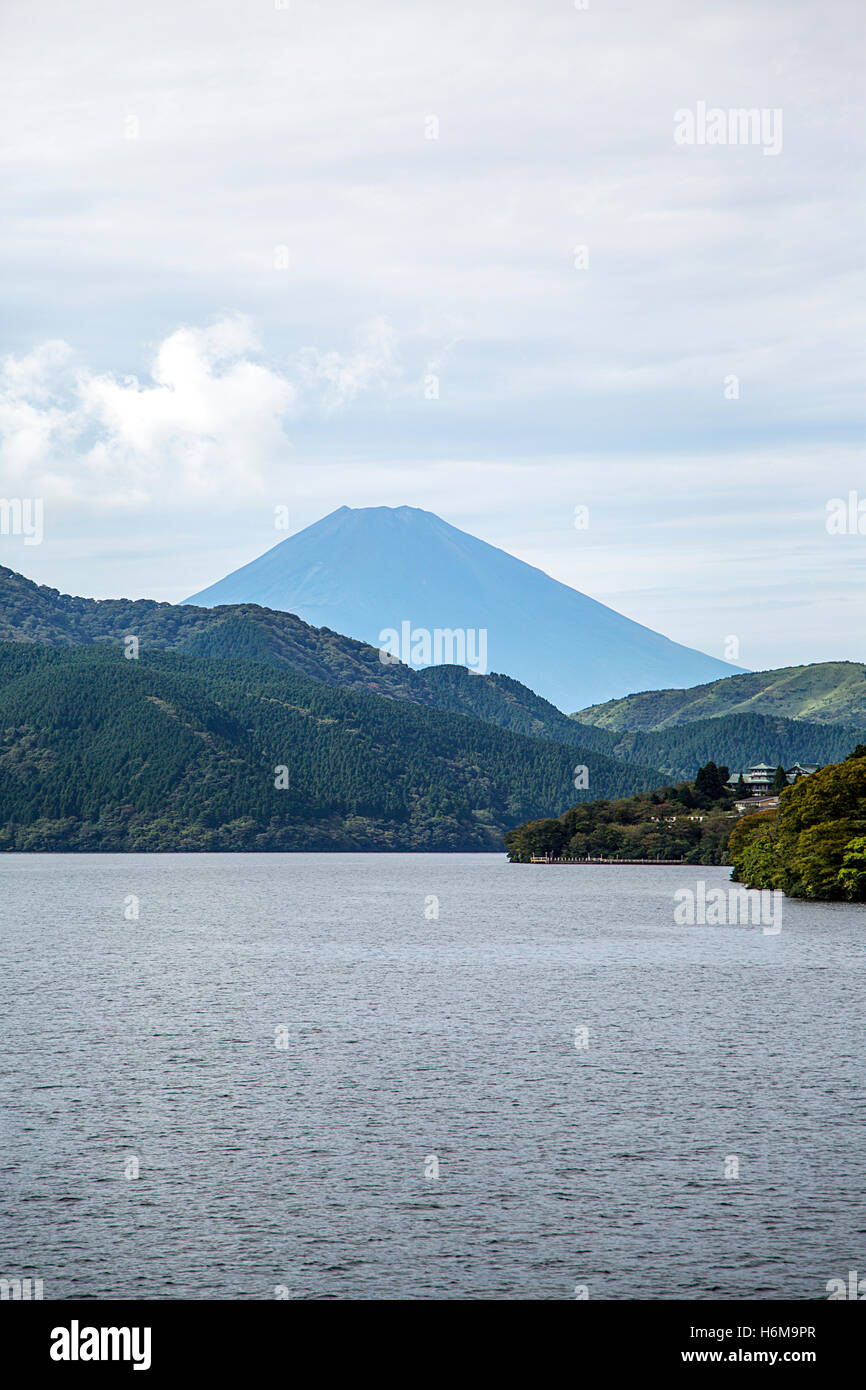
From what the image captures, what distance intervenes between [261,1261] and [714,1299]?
417 inches

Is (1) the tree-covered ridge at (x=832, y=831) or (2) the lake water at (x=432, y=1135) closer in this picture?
(2) the lake water at (x=432, y=1135)

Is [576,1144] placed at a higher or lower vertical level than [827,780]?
lower

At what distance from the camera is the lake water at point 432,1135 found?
34.2 meters

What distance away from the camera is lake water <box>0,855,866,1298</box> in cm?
3425

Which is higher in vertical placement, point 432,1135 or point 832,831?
point 832,831

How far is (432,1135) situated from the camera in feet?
156

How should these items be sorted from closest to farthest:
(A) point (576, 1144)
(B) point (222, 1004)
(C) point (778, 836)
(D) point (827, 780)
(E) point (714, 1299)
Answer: (E) point (714, 1299)
(A) point (576, 1144)
(B) point (222, 1004)
(D) point (827, 780)
(C) point (778, 836)

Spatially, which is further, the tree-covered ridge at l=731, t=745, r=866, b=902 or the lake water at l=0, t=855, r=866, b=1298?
the tree-covered ridge at l=731, t=745, r=866, b=902

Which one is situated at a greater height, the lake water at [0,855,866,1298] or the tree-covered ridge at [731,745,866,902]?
the tree-covered ridge at [731,745,866,902]

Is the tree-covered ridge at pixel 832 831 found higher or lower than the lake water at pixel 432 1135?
higher
